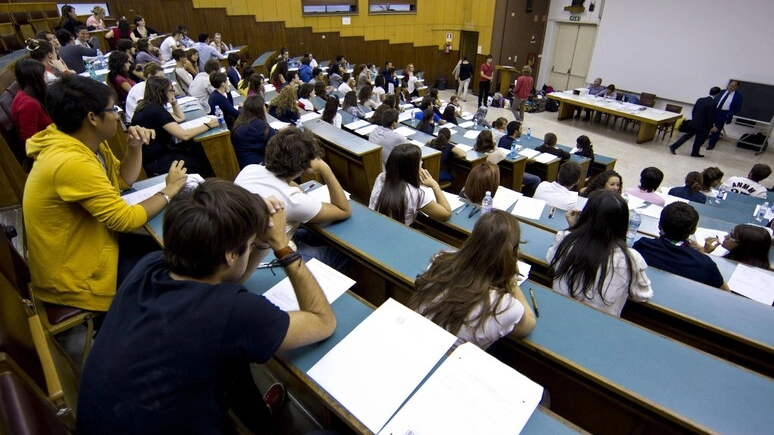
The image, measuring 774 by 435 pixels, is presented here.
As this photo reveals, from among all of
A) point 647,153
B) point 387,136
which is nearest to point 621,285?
point 387,136

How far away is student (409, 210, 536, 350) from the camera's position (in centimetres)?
146

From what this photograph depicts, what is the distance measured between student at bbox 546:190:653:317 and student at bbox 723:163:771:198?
13.9ft

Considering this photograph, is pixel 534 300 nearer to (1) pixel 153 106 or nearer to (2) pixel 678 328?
(2) pixel 678 328

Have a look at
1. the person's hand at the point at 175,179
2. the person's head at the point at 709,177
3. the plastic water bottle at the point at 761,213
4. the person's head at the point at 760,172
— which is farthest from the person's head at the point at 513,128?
the person's hand at the point at 175,179

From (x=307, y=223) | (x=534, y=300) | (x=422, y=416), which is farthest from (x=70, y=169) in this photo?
(x=534, y=300)

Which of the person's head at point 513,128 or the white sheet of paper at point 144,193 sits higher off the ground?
the white sheet of paper at point 144,193

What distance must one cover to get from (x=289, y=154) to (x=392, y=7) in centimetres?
1223

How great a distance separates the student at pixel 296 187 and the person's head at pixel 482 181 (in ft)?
3.72

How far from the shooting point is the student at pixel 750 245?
2680mm

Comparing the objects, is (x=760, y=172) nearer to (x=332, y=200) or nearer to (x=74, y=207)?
(x=332, y=200)

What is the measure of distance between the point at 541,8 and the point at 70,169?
44.6 feet

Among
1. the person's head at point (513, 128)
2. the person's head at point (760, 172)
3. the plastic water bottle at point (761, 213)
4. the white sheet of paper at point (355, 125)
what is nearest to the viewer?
the plastic water bottle at point (761, 213)

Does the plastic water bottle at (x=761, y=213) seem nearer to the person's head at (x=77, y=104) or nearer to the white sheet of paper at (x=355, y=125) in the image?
the white sheet of paper at (x=355, y=125)

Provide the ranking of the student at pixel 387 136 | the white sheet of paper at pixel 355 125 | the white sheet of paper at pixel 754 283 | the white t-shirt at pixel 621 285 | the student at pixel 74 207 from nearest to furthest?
the student at pixel 74 207, the white t-shirt at pixel 621 285, the white sheet of paper at pixel 754 283, the student at pixel 387 136, the white sheet of paper at pixel 355 125
